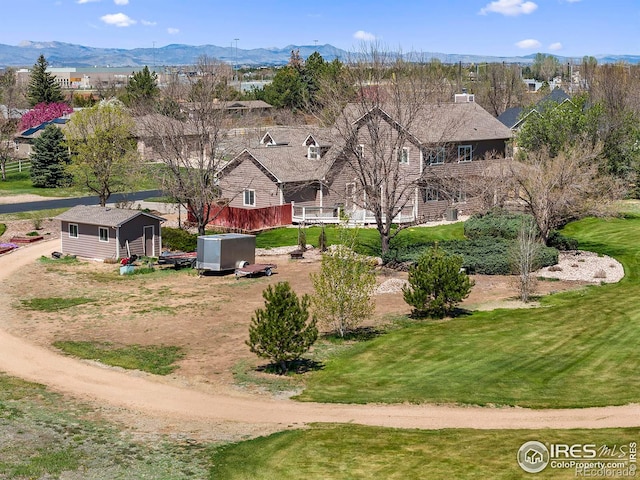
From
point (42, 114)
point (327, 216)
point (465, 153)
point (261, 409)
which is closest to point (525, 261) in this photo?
point (261, 409)

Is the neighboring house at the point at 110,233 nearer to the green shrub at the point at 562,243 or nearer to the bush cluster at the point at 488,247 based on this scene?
the bush cluster at the point at 488,247

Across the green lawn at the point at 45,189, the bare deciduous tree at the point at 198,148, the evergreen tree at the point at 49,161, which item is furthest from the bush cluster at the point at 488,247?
the evergreen tree at the point at 49,161

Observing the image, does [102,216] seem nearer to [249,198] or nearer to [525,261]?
[249,198]

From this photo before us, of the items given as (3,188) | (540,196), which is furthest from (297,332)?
(3,188)

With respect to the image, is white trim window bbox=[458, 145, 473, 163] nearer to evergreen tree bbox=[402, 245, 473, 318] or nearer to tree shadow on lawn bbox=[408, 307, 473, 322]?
tree shadow on lawn bbox=[408, 307, 473, 322]

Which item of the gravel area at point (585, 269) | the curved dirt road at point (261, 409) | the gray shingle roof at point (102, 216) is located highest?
the gray shingle roof at point (102, 216)

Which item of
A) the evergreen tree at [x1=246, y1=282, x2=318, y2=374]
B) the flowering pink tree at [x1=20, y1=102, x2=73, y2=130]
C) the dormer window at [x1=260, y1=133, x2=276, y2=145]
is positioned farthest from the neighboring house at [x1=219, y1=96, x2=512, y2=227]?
the flowering pink tree at [x1=20, y1=102, x2=73, y2=130]
